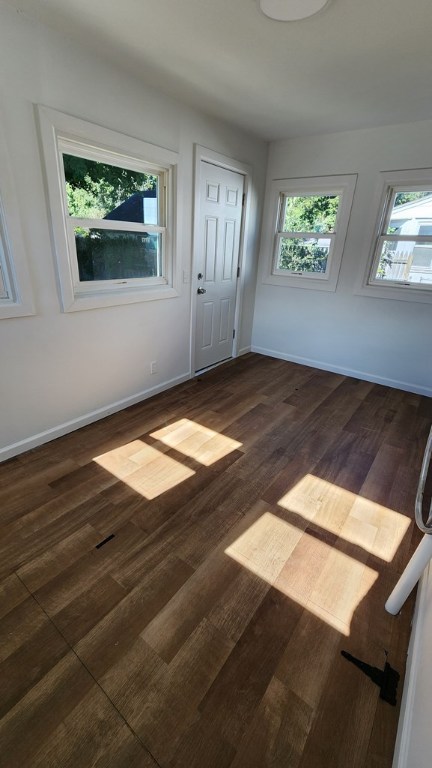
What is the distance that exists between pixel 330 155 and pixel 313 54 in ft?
5.67

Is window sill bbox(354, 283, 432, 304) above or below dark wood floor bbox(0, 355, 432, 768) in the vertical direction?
above

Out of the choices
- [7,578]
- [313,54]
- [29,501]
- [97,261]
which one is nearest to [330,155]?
[313,54]

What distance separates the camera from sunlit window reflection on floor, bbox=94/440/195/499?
2.11 m

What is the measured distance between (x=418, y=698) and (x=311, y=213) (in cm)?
423

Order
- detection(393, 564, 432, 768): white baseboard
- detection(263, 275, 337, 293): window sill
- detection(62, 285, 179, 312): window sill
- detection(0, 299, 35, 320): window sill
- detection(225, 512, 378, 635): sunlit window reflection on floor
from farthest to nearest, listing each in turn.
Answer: detection(263, 275, 337, 293): window sill < detection(62, 285, 179, 312): window sill < detection(0, 299, 35, 320): window sill < detection(225, 512, 378, 635): sunlit window reflection on floor < detection(393, 564, 432, 768): white baseboard

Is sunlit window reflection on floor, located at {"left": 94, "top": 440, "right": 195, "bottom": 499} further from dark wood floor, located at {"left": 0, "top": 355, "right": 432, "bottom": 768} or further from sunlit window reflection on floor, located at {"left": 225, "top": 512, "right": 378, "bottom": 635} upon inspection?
sunlit window reflection on floor, located at {"left": 225, "top": 512, "right": 378, "bottom": 635}

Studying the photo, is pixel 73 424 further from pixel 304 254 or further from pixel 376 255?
pixel 376 255

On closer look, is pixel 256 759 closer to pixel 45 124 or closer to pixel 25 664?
pixel 25 664

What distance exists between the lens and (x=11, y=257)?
201 cm

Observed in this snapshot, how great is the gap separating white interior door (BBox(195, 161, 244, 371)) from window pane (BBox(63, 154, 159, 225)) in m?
0.64

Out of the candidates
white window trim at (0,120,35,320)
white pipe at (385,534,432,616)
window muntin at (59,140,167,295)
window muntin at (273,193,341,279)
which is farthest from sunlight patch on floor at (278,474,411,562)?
window muntin at (273,193,341,279)

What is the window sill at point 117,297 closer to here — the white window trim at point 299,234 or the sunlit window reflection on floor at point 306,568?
the white window trim at point 299,234

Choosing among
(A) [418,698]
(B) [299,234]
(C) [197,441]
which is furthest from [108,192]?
(A) [418,698]

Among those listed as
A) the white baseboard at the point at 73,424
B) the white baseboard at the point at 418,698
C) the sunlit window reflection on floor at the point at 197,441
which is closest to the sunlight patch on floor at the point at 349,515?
the white baseboard at the point at 418,698
